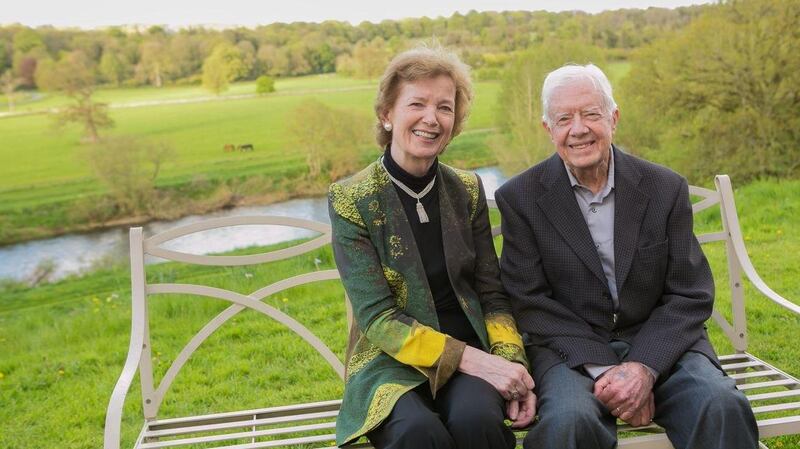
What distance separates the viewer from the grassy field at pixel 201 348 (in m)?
3.94

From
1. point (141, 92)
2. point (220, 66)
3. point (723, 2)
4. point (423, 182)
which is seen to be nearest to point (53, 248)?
point (141, 92)

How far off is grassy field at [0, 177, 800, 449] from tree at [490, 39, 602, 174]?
2.26 metres

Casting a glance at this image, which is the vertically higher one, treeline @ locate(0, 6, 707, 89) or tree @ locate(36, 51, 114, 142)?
treeline @ locate(0, 6, 707, 89)

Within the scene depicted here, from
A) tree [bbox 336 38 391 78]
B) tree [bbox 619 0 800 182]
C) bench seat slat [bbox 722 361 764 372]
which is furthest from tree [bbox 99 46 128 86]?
bench seat slat [bbox 722 361 764 372]

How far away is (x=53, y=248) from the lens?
7.34 metres

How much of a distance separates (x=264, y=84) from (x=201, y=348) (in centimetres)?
352

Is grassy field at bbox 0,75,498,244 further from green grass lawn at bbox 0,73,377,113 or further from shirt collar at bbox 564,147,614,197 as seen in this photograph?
shirt collar at bbox 564,147,614,197

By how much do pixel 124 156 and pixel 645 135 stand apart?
213 inches

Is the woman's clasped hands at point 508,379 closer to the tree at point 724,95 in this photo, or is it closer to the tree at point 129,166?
the tree at point 129,166

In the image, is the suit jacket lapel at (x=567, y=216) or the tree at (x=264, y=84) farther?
the tree at (x=264, y=84)

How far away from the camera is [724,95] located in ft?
29.0

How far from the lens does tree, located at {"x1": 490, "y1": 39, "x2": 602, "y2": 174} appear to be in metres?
8.19

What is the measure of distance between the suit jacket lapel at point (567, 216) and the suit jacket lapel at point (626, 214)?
65 mm

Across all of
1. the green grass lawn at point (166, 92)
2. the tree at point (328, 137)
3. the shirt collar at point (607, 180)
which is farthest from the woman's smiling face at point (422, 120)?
the green grass lawn at point (166, 92)
